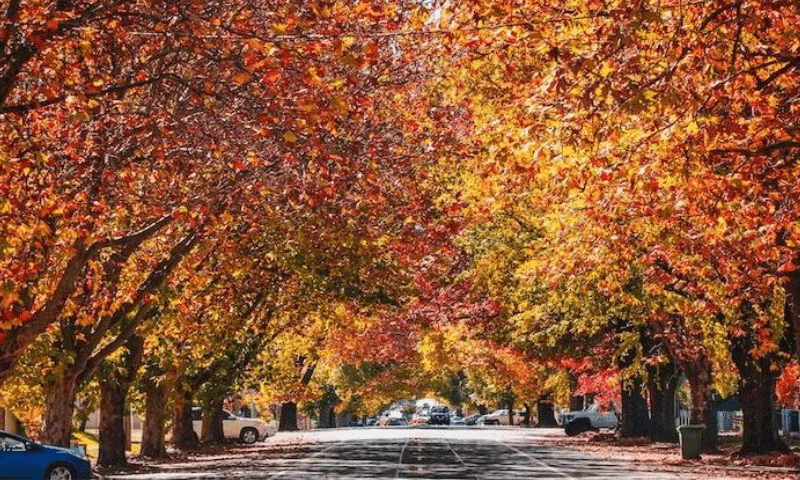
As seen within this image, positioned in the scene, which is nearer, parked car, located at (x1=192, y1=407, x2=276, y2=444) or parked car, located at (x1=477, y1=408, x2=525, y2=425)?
parked car, located at (x1=192, y1=407, x2=276, y2=444)

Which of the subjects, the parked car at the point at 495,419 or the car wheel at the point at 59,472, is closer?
the car wheel at the point at 59,472

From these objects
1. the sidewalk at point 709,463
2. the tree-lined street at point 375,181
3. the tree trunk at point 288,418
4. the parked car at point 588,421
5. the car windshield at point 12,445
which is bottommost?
the sidewalk at point 709,463

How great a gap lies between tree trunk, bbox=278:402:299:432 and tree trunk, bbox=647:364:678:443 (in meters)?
37.9

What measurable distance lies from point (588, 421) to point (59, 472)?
42.3 m

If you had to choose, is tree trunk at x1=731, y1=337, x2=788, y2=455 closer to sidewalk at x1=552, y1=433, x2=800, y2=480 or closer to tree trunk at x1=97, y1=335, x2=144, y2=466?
sidewalk at x1=552, y1=433, x2=800, y2=480

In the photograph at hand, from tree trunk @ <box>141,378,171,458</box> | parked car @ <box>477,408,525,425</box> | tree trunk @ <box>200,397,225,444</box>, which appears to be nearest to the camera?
tree trunk @ <box>141,378,171,458</box>

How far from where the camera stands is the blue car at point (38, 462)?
2594 cm

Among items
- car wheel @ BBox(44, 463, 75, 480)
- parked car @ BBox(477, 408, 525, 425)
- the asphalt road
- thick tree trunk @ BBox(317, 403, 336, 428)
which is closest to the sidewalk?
the asphalt road

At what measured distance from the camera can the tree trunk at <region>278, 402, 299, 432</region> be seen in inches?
3351

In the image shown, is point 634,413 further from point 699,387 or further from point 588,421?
point 699,387

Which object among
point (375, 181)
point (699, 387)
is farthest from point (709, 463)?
point (375, 181)

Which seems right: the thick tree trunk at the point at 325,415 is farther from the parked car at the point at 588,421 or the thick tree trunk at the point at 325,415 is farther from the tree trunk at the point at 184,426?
the tree trunk at the point at 184,426

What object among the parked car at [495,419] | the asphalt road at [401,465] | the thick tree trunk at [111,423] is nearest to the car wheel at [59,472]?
the asphalt road at [401,465]

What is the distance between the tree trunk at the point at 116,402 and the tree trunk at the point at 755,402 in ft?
56.3
